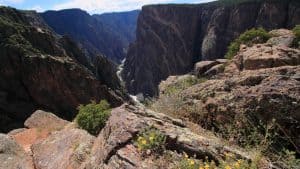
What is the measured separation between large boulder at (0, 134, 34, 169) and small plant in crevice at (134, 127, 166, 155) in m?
6.08

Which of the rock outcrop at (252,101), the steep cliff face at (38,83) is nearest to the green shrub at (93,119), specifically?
the rock outcrop at (252,101)

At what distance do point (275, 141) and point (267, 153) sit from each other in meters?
0.31

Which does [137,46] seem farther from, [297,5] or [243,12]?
[297,5]

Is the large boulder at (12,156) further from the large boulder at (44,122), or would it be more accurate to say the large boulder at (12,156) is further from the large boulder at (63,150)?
the large boulder at (44,122)

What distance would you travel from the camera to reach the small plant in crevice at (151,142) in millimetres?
7672

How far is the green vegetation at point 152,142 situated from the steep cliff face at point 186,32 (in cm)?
10047

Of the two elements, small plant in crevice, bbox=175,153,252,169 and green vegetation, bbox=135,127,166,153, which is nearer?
small plant in crevice, bbox=175,153,252,169

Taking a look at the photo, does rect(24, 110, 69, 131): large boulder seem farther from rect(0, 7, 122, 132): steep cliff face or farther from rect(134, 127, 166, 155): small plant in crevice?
rect(0, 7, 122, 132): steep cliff face

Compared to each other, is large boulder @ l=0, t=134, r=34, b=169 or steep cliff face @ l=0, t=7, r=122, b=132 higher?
large boulder @ l=0, t=134, r=34, b=169

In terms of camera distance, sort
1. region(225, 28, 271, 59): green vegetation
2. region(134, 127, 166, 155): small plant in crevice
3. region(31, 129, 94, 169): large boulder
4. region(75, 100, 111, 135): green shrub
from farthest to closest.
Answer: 1. region(225, 28, 271, 59): green vegetation
2. region(75, 100, 111, 135): green shrub
3. region(31, 129, 94, 169): large boulder
4. region(134, 127, 166, 155): small plant in crevice

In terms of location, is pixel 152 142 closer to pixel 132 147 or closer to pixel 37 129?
pixel 132 147

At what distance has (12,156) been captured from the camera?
1365 centimetres

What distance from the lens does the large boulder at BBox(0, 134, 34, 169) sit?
12.8 metres

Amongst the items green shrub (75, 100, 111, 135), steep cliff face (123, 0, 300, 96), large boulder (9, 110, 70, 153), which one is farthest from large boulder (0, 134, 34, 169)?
steep cliff face (123, 0, 300, 96)
